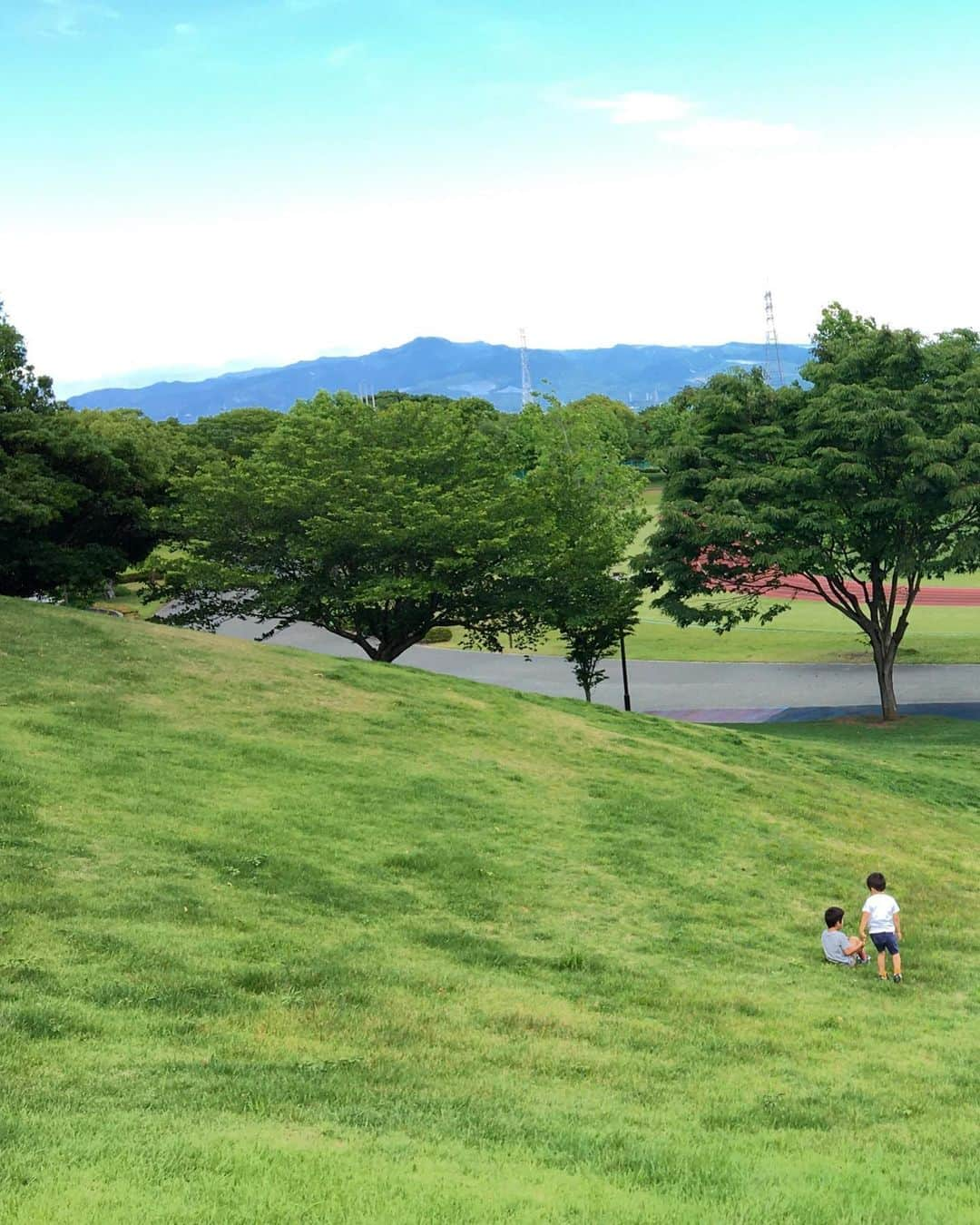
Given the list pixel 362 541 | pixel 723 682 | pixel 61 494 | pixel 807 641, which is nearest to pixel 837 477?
pixel 362 541

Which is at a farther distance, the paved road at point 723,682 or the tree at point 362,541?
the paved road at point 723,682

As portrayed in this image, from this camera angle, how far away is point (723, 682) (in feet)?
174

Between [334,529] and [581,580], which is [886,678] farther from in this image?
[334,529]

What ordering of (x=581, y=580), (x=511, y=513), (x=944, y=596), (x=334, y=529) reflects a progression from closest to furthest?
(x=334, y=529) < (x=511, y=513) < (x=581, y=580) < (x=944, y=596)

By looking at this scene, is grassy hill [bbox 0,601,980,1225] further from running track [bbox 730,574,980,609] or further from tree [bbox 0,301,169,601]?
running track [bbox 730,574,980,609]

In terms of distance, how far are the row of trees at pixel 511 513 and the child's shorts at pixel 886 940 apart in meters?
22.8

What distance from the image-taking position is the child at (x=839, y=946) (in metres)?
15.3

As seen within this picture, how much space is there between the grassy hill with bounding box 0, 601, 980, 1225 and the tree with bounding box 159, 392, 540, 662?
11.4 meters

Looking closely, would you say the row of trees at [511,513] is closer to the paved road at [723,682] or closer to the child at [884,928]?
the paved road at [723,682]

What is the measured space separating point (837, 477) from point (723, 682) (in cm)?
1660

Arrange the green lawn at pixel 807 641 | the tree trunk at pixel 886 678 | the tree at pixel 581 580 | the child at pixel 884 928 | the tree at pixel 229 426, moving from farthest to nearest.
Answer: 1. the tree at pixel 229 426
2. the green lawn at pixel 807 641
3. the tree trunk at pixel 886 678
4. the tree at pixel 581 580
5. the child at pixel 884 928

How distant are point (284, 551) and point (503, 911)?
25.4m

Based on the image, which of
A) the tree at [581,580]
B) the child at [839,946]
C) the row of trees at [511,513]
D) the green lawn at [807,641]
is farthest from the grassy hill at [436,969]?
the green lawn at [807,641]

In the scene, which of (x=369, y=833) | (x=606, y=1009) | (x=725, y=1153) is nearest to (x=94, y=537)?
(x=369, y=833)
